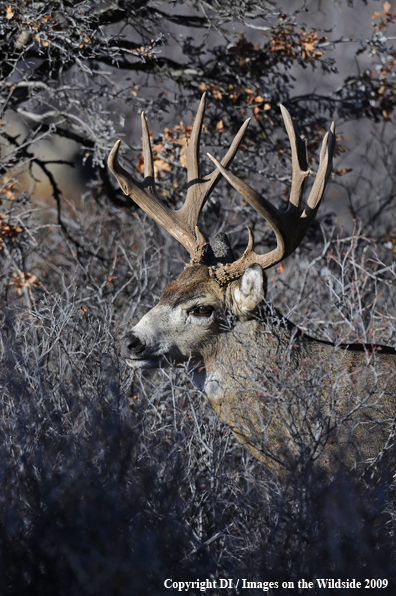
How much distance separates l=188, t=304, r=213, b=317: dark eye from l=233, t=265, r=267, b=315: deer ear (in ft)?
0.67

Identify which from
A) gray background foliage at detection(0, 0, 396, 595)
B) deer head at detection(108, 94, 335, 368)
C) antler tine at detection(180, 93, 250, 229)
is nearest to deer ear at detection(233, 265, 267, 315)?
deer head at detection(108, 94, 335, 368)

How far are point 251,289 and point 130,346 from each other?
34.4 inches

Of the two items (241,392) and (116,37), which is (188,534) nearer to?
(241,392)

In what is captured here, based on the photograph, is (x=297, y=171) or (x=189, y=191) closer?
(x=297, y=171)

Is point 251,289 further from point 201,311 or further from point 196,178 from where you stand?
point 196,178

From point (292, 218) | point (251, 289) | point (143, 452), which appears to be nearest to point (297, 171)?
point (292, 218)

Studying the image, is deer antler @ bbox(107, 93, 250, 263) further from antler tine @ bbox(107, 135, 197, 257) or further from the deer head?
the deer head

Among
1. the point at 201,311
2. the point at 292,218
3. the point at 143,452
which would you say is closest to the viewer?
the point at 143,452

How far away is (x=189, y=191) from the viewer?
5.22 meters

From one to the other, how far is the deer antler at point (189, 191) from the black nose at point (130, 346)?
3.19ft

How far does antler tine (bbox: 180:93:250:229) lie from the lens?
511 centimetres

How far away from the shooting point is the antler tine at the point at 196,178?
5.11 m

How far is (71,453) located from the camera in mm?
3107

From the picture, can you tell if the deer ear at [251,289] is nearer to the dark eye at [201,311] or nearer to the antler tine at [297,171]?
the dark eye at [201,311]
